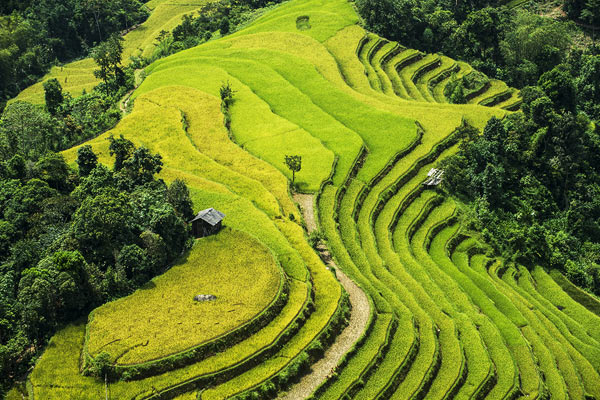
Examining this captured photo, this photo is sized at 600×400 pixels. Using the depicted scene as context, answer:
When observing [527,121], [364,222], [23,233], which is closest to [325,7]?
[527,121]

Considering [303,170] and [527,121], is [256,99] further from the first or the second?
[527,121]

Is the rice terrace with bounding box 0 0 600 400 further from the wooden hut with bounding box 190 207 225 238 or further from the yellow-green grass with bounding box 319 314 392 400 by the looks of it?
the wooden hut with bounding box 190 207 225 238

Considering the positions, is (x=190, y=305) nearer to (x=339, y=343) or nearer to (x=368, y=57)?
(x=339, y=343)

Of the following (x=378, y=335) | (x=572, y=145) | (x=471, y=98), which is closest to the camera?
(x=378, y=335)

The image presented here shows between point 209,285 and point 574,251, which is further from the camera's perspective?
point 574,251

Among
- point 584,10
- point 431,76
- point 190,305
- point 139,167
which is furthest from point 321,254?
point 584,10

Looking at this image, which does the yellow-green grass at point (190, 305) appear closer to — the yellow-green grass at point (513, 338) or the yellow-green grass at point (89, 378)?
the yellow-green grass at point (89, 378)

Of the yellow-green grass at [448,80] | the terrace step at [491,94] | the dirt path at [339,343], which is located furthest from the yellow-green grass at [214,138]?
the terrace step at [491,94]
